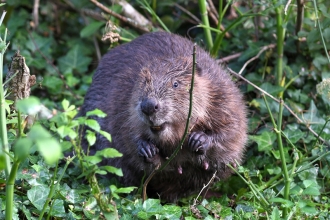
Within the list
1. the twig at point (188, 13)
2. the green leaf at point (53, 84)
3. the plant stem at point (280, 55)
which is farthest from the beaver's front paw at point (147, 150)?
the twig at point (188, 13)

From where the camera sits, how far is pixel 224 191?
4.39 m

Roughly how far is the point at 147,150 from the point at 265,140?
3.60ft

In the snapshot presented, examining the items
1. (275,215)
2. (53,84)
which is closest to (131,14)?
(53,84)

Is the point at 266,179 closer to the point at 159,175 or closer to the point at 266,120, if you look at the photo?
the point at 266,120

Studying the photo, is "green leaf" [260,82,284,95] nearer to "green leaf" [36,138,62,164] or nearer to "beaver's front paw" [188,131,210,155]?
"beaver's front paw" [188,131,210,155]

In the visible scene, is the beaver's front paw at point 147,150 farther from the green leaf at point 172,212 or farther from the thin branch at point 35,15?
the thin branch at point 35,15

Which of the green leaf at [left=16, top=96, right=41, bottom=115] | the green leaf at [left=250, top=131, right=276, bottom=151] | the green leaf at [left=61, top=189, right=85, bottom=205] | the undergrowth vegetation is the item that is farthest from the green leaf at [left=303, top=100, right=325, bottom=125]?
the green leaf at [left=16, top=96, right=41, bottom=115]

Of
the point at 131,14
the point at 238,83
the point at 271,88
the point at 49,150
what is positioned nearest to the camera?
the point at 49,150

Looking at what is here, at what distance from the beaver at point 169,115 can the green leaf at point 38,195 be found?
0.66 metres

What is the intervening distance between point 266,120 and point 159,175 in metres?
1.25

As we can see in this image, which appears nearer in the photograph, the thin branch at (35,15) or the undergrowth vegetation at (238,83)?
the undergrowth vegetation at (238,83)

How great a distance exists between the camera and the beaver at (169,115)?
11.5ft

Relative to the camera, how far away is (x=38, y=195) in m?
3.21

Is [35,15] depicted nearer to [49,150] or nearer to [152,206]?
[152,206]
